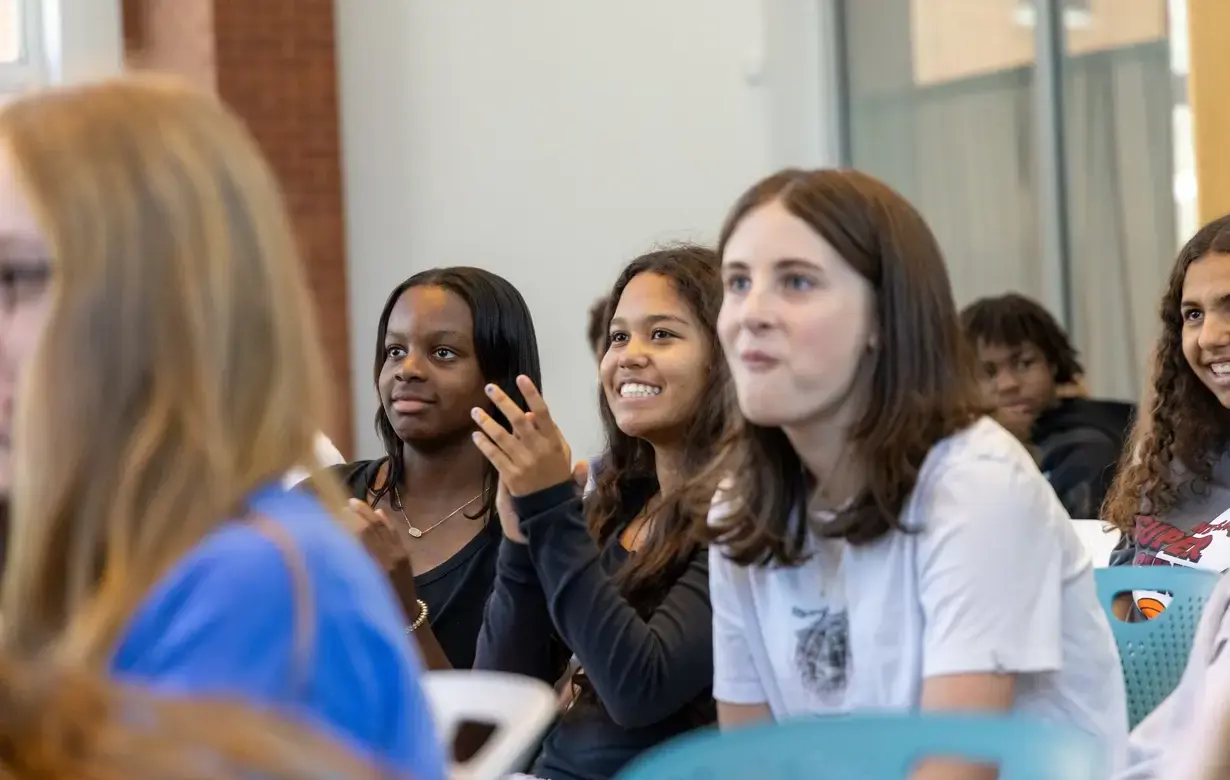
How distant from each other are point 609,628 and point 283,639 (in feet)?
3.86

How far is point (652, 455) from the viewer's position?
2.53m

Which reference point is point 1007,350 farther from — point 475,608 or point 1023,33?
point 475,608

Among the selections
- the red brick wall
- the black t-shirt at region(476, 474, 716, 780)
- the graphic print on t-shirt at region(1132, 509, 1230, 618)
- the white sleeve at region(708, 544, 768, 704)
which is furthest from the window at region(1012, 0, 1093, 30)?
the white sleeve at region(708, 544, 768, 704)

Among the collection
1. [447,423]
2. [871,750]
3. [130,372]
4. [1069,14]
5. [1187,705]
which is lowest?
[1187,705]

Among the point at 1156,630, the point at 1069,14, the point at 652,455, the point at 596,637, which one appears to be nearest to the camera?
the point at 596,637

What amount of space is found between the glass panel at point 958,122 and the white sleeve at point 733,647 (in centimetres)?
433

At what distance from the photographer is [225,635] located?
889mm

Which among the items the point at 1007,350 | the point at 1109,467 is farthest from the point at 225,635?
the point at 1007,350

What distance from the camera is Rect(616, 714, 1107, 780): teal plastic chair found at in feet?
4.12

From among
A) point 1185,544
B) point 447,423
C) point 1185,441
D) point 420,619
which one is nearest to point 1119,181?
point 1185,441

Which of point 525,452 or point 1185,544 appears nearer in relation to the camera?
point 525,452

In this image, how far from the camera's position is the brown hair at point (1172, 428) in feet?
9.10

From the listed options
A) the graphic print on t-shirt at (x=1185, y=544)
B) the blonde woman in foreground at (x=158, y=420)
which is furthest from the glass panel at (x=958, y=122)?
the blonde woman in foreground at (x=158, y=420)

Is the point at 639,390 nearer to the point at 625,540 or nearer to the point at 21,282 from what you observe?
the point at 625,540
